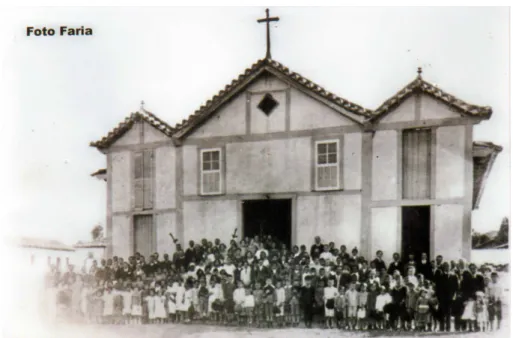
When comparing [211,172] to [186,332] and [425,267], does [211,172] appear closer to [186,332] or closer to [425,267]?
[186,332]

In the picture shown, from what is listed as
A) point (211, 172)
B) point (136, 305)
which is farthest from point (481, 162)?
point (136, 305)

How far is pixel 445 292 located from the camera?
5680 millimetres

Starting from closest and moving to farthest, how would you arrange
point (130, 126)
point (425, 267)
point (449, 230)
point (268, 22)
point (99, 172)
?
1. point (449, 230)
2. point (425, 267)
3. point (268, 22)
4. point (130, 126)
5. point (99, 172)

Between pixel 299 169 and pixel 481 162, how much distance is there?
1516 mm

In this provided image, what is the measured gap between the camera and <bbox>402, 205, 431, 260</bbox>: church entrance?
5668mm

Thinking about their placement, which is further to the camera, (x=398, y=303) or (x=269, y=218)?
(x=269, y=218)

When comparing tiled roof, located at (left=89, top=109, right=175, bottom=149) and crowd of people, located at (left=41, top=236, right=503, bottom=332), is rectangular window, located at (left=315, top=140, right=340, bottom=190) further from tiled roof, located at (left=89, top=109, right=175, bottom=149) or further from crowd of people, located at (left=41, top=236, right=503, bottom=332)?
tiled roof, located at (left=89, top=109, right=175, bottom=149)

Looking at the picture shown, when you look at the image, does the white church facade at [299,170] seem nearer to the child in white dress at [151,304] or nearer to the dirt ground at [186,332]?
the child in white dress at [151,304]

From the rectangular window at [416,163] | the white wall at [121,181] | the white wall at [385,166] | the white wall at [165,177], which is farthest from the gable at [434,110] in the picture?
the white wall at [121,181]

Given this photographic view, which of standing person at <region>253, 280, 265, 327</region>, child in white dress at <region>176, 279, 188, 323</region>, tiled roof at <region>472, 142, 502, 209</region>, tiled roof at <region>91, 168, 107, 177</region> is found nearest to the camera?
tiled roof at <region>472, 142, 502, 209</region>

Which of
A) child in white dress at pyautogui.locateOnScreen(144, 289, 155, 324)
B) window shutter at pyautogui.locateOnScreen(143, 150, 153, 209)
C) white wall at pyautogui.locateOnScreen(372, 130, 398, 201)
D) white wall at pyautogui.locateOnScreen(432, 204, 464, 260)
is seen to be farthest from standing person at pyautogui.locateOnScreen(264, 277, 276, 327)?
white wall at pyautogui.locateOnScreen(432, 204, 464, 260)

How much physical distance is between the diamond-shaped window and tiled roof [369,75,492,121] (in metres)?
0.93

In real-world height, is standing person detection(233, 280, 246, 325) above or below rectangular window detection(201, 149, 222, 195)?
below

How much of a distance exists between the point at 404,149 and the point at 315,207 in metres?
0.91
